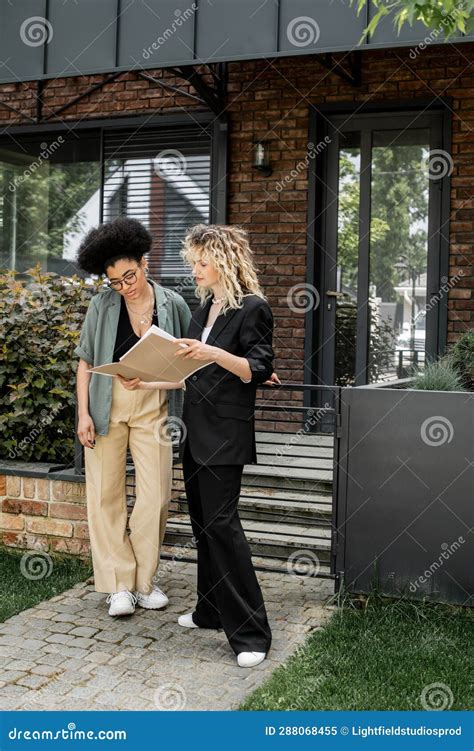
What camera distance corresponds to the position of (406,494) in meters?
4.70

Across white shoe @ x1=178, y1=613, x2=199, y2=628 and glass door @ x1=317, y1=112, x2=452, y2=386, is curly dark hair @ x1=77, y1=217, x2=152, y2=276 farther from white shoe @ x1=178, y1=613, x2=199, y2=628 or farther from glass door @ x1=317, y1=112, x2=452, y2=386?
glass door @ x1=317, y1=112, x2=452, y2=386

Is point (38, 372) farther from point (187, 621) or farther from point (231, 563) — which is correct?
point (231, 563)

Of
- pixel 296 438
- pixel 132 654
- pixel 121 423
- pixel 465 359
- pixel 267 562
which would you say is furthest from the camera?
pixel 296 438

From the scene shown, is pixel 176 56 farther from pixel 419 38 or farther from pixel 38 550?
pixel 38 550

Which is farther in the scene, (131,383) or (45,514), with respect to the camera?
(45,514)

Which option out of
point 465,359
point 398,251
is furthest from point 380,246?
point 465,359

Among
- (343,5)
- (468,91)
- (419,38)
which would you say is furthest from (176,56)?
(468,91)

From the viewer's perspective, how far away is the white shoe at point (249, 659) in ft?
13.4

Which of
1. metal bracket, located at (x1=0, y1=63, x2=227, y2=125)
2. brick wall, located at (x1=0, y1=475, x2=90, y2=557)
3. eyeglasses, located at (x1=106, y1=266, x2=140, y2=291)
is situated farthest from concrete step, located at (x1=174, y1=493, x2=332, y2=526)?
metal bracket, located at (x1=0, y1=63, x2=227, y2=125)

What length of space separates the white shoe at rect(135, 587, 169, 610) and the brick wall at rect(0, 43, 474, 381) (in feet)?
11.1

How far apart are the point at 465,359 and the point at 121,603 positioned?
2941mm

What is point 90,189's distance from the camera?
909 cm

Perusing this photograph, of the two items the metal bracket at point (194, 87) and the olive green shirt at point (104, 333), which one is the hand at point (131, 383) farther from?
the metal bracket at point (194, 87)

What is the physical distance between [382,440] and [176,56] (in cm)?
379
